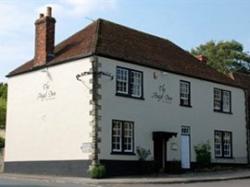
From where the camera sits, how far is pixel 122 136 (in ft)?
94.4

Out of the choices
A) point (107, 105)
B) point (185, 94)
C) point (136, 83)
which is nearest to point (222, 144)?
point (185, 94)

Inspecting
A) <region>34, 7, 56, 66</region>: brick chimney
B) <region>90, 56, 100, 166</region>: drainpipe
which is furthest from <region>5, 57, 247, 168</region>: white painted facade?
<region>34, 7, 56, 66</region>: brick chimney

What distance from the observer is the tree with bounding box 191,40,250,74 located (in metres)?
62.4

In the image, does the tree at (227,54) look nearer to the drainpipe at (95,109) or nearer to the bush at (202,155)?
the bush at (202,155)

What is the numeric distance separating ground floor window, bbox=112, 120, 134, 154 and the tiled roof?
3.51 m

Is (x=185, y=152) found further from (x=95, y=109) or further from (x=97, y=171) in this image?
(x=97, y=171)

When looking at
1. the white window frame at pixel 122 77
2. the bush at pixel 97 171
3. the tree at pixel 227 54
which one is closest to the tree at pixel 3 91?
the tree at pixel 227 54

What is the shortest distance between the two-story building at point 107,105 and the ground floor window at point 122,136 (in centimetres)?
5

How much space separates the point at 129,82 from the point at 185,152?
20.8 ft

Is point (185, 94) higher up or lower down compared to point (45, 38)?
lower down

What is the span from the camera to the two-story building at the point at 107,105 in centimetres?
2809

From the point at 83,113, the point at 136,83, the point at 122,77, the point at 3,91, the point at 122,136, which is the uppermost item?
the point at 3,91

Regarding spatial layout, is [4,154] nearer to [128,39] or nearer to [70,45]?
[70,45]

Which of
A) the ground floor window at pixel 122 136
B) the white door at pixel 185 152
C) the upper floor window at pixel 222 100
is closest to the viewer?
the ground floor window at pixel 122 136
